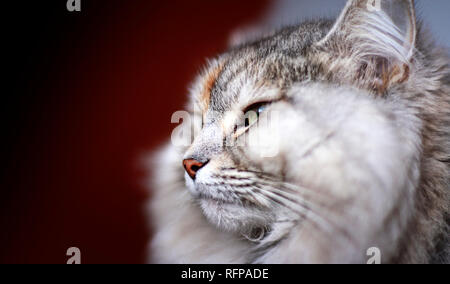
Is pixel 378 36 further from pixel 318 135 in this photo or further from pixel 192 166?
pixel 192 166

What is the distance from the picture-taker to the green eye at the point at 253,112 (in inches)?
Answer: 34.9

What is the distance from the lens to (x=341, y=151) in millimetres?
782

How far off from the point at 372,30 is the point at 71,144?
2.57 ft

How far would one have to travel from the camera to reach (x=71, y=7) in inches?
40.3

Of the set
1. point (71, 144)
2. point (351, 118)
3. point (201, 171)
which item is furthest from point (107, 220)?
point (351, 118)

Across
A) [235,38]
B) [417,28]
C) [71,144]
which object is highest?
[235,38]

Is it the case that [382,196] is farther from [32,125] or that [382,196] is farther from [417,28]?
[32,125]

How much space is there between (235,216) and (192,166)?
0.47 feet

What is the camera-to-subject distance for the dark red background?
104cm

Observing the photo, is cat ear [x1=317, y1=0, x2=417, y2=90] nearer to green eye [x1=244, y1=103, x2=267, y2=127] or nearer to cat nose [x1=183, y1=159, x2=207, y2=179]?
green eye [x1=244, y1=103, x2=267, y2=127]

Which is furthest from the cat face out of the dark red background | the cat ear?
the dark red background

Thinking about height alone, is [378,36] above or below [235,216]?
above

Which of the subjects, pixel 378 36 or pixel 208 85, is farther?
pixel 208 85

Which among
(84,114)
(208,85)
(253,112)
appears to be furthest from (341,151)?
(84,114)
